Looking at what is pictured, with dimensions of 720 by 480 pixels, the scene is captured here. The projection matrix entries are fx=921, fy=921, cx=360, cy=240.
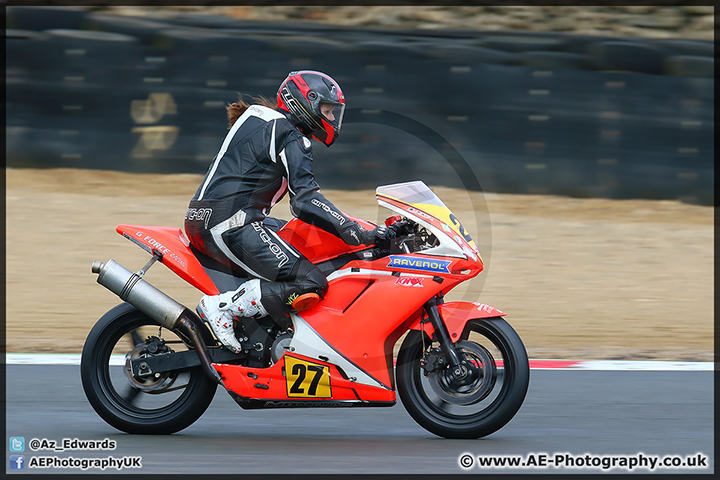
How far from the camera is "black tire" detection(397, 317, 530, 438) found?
4.88 m

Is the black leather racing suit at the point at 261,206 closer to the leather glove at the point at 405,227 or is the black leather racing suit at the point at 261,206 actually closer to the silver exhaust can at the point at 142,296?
the leather glove at the point at 405,227

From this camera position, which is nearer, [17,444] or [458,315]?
[17,444]

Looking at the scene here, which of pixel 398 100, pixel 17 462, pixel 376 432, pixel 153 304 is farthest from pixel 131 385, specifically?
pixel 398 100

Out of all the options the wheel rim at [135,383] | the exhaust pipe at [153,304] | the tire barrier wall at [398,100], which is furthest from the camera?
the tire barrier wall at [398,100]

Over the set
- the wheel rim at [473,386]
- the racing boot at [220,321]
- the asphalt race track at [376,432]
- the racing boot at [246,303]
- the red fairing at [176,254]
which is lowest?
the asphalt race track at [376,432]

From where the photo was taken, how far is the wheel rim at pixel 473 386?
491cm

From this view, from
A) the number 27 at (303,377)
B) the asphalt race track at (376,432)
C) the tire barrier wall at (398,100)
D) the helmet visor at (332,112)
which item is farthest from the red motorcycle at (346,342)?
the tire barrier wall at (398,100)

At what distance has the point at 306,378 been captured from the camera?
492 centimetres

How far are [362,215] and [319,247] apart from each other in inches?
260

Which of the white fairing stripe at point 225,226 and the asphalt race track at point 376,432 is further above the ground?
the white fairing stripe at point 225,226

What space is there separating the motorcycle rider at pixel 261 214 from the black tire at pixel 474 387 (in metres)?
0.64

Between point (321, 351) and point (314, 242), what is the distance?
0.63 meters

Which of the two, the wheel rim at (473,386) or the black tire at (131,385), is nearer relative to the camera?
the wheel rim at (473,386)

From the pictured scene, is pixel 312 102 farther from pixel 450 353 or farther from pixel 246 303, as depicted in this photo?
pixel 450 353
